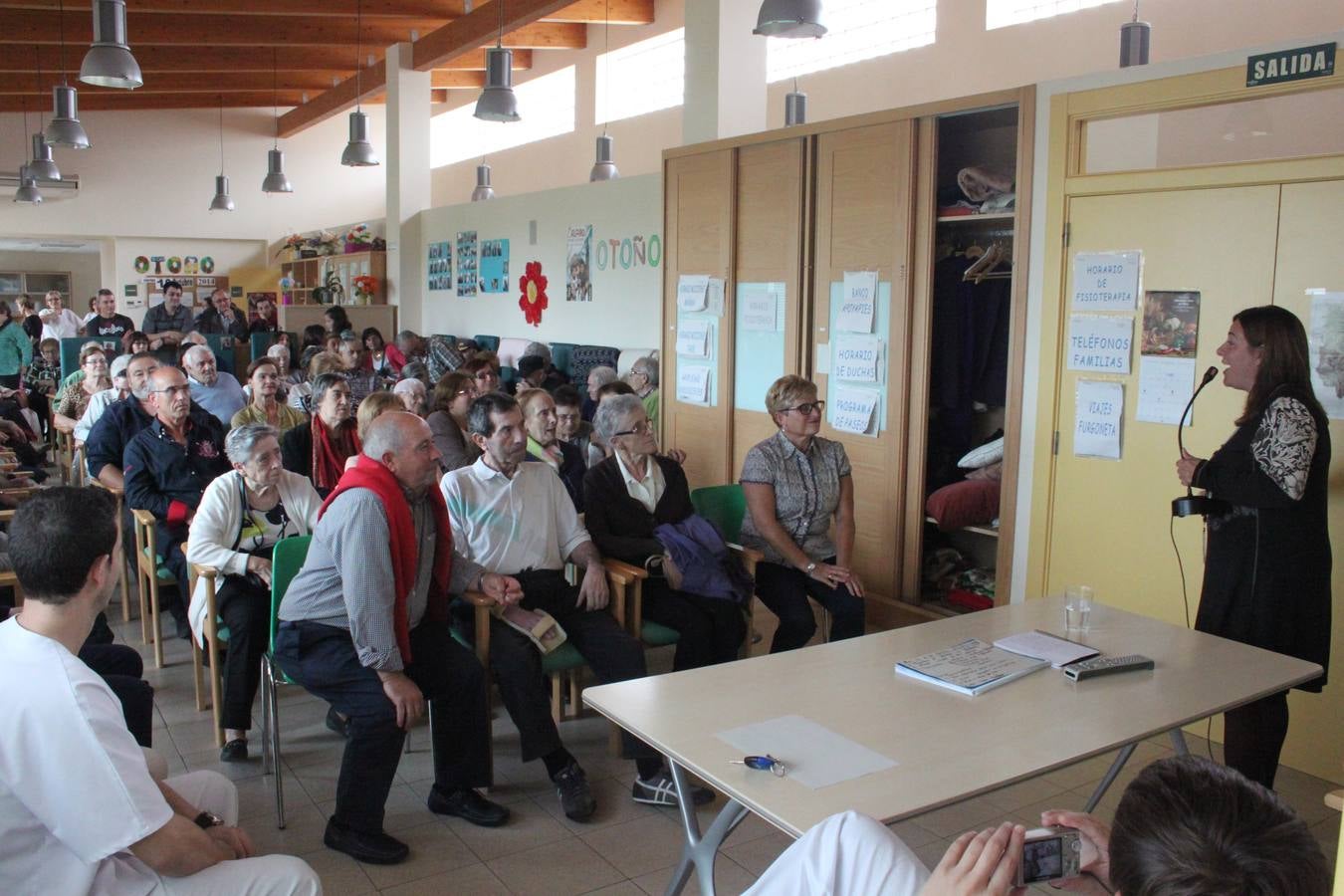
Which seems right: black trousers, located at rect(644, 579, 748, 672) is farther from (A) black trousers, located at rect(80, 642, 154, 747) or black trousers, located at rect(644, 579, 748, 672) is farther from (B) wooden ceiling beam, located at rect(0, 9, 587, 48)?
(B) wooden ceiling beam, located at rect(0, 9, 587, 48)

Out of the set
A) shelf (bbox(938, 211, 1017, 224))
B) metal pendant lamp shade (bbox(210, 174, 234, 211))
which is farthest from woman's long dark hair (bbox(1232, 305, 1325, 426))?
metal pendant lamp shade (bbox(210, 174, 234, 211))

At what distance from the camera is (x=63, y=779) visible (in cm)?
166

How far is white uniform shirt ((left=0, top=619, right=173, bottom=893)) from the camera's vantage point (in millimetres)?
1657

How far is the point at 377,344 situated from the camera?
9969 mm

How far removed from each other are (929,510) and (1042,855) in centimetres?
347

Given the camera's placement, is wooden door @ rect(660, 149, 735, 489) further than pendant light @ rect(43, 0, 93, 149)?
No

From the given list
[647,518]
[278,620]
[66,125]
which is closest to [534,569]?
[647,518]

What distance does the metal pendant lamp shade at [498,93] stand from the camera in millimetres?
7219

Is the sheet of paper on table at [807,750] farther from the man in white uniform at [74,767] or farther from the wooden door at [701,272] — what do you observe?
the wooden door at [701,272]

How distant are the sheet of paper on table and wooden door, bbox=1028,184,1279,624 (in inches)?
88.3

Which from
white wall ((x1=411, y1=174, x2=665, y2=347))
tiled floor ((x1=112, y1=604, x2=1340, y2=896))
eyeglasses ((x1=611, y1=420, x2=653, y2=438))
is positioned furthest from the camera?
white wall ((x1=411, y1=174, x2=665, y2=347))

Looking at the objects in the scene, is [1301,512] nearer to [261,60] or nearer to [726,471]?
[726,471]

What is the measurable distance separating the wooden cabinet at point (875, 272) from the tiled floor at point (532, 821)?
132cm

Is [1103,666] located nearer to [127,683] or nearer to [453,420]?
[127,683]
